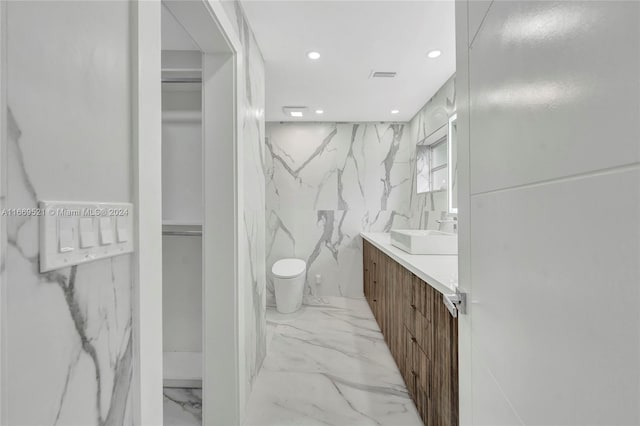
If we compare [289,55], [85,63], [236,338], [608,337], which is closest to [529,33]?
[608,337]

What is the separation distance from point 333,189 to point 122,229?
11.3 ft

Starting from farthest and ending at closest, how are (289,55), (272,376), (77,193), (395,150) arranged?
(395,150) < (289,55) < (272,376) < (77,193)

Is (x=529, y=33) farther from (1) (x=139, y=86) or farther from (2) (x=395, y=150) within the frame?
(2) (x=395, y=150)

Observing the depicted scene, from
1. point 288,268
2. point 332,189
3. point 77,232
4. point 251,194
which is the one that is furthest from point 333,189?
point 77,232

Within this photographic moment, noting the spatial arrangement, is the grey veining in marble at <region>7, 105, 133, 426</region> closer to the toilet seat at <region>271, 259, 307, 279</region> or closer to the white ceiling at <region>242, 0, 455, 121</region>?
the white ceiling at <region>242, 0, 455, 121</region>

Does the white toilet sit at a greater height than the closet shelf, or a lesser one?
lesser

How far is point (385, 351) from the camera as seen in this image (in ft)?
8.25

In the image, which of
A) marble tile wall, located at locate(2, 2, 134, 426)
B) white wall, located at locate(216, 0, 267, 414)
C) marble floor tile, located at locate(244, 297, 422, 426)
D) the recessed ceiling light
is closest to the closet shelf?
white wall, located at locate(216, 0, 267, 414)

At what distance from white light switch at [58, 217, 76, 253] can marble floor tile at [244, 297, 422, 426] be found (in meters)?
1.60

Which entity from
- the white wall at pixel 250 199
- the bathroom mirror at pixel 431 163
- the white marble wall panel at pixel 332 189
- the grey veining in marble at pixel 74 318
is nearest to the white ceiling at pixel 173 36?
the white wall at pixel 250 199

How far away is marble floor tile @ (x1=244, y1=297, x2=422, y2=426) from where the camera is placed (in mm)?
1736

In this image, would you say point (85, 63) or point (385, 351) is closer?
point (85, 63)

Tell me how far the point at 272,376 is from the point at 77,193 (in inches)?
77.5

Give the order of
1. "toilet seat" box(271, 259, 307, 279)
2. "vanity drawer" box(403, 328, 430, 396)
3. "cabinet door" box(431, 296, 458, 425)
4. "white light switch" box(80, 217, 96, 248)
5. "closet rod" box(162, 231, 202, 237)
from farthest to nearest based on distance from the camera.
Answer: "toilet seat" box(271, 259, 307, 279) → "closet rod" box(162, 231, 202, 237) → "vanity drawer" box(403, 328, 430, 396) → "cabinet door" box(431, 296, 458, 425) → "white light switch" box(80, 217, 96, 248)
